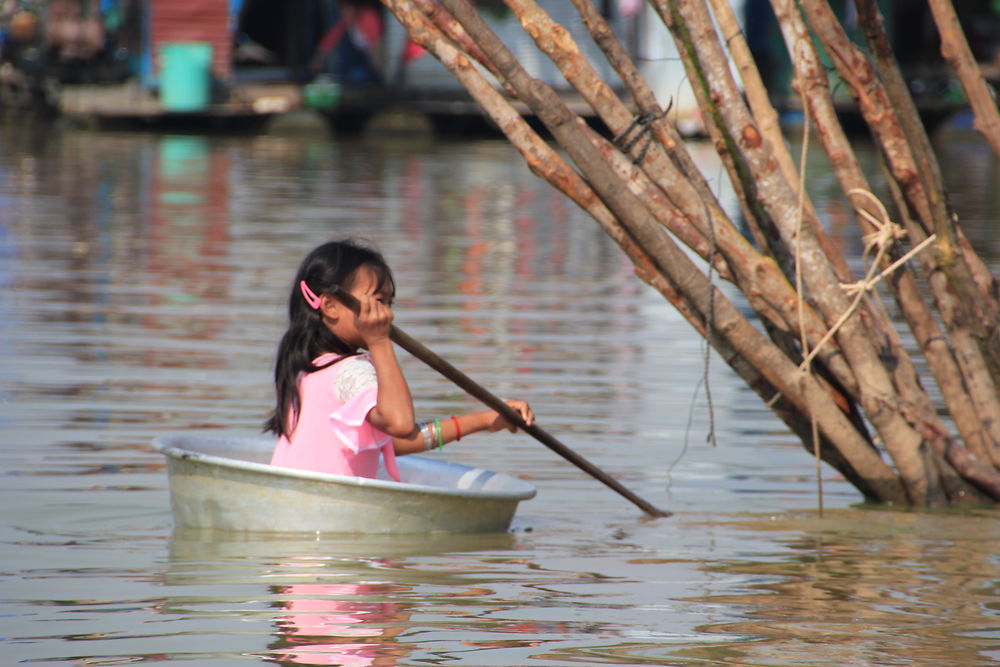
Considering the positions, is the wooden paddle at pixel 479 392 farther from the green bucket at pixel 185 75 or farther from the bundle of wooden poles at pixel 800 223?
the green bucket at pixel 185 75

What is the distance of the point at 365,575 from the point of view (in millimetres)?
4762

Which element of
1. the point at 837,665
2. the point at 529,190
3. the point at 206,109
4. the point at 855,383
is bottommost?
the point at 837,665

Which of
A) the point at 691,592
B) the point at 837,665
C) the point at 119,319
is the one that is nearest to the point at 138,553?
the point at 691,592

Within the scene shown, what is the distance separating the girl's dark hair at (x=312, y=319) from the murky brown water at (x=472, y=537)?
1.50ft

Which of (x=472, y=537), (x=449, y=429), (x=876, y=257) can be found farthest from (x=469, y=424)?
(x=876, y=257)

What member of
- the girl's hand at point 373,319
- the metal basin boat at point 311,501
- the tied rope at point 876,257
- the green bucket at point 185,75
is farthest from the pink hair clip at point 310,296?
the green bucket at point 185,75

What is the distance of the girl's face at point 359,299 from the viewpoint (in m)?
4.93

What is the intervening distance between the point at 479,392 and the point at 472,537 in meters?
0.49

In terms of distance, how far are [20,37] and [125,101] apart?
7.42 ft

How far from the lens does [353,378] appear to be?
5086 mm

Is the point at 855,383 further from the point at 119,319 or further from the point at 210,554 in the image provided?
the point at 119,319

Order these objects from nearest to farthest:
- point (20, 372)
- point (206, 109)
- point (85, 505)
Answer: point (85, 505) < point (20, 372) < point (206, 109)

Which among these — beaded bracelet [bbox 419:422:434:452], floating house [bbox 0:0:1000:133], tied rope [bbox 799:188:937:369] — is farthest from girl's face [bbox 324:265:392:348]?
floating house [bbox 0:0:1000:133]

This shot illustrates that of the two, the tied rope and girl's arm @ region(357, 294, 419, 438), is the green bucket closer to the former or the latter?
the tied rope
